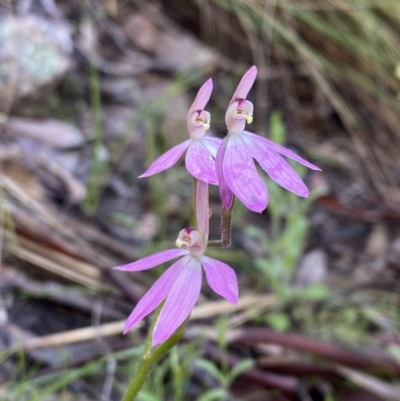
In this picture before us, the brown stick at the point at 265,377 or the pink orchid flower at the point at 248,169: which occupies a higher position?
the pink orchid flower at the point at 248,169

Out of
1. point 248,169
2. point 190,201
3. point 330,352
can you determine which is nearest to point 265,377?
point 330,352

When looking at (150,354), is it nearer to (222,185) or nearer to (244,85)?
(222,185)

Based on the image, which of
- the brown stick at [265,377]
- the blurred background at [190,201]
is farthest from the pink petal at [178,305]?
the brown stick at [265,377]

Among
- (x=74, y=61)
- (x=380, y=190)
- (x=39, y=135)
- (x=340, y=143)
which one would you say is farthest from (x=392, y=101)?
(x=39, y=135)

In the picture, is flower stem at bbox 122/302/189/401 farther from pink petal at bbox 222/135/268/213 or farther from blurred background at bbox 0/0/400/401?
blurred background at bbox 0/0/400/401

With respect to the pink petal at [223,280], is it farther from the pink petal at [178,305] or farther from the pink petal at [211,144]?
the pink petal at [211,144]

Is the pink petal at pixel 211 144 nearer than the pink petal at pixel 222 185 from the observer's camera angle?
No

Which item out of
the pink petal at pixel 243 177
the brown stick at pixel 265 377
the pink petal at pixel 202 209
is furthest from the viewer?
the brown stick at pixel 265 377
